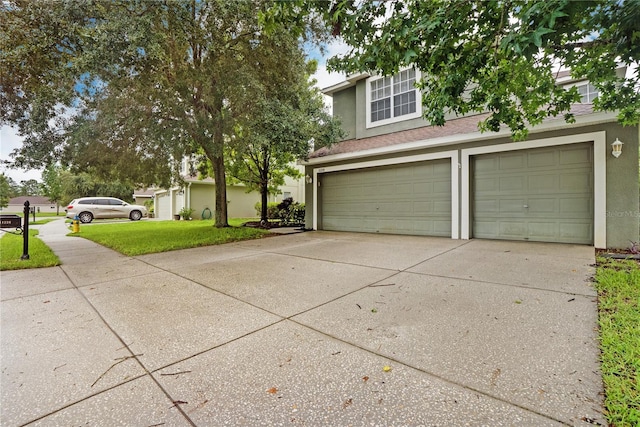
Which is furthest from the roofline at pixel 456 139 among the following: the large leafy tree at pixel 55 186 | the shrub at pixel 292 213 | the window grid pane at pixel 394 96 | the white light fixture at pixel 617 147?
the large leafy tree at pixel 55 186

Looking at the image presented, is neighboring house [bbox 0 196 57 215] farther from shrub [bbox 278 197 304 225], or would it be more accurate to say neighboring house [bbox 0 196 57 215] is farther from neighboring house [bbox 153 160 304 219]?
shrub [bbox 278 197 304 225]

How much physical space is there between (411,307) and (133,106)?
7.80 meters

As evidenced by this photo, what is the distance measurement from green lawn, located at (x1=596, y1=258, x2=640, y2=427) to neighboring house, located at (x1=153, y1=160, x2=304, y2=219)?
1567 centimetres

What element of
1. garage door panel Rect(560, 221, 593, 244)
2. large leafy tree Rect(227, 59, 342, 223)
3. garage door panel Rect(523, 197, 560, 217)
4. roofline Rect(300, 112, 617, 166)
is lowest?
garage door panel Rect(560, 221, 593, 244)

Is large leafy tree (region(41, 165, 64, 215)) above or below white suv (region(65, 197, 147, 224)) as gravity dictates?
above

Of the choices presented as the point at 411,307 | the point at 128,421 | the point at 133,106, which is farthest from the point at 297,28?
the point at 133,106

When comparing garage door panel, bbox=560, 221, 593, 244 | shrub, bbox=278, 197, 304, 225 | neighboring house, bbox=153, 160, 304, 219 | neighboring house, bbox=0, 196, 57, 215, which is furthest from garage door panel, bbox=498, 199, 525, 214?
neighboring house, bbox=0, 196, 57, 215

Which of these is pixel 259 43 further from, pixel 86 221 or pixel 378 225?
pixel 86 221

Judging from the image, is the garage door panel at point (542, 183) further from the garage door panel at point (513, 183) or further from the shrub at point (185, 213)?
the shrub at point (185, 213)

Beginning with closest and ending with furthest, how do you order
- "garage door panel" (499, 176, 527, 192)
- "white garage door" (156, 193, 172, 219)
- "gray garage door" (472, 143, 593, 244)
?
"gray garage door" (472, 143, 593, 244) → "garage door panel" (499, 176, 527, 192) → "white garage door" (156, 193, 172, 219)

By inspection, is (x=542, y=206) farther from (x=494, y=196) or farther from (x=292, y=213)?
(x=292, y=213)

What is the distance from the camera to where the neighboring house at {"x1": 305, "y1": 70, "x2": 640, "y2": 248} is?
6.18m

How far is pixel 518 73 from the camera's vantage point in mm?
4777

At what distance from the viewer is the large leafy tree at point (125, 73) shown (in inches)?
211
